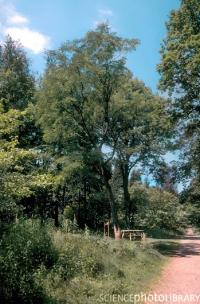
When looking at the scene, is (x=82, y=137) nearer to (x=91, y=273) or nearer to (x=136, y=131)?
(x=136, y=131)

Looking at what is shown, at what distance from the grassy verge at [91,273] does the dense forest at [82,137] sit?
82 millimetres

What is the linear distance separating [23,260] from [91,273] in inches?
102

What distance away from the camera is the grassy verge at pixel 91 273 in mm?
9656

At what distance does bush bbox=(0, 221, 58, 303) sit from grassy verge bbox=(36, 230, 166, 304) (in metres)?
0.39

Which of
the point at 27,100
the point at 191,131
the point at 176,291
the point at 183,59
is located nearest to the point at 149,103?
the point at 191,131

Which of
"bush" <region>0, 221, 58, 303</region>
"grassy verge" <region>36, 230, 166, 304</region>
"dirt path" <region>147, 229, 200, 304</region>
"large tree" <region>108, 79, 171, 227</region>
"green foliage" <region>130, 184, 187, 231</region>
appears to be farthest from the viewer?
"green foliage" <region>130, 184, 187, 231</region>

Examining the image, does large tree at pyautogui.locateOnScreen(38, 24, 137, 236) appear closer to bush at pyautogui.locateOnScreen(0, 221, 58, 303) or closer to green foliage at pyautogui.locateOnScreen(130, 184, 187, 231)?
bush at pyautogui.locateOnScreen(0, 221, 58, 303)

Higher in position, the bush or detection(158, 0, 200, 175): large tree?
detection(158, 0, 200, 175): large tree

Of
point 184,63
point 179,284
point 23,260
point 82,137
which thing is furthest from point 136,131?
point 23,260

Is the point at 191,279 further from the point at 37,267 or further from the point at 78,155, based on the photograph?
the point at 78,155

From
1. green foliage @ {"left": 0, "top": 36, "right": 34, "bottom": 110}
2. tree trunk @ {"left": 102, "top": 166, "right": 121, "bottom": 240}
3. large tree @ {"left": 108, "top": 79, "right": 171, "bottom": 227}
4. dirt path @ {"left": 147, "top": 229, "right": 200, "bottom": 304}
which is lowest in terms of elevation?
dirt path @ {"left": 147, "top": 229, "right": 200, "bottom": 304}

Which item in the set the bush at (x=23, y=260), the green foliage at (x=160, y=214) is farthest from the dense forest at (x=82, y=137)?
the green foliage at (x=160, y=214)

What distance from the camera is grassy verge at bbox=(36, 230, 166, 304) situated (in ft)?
31.7

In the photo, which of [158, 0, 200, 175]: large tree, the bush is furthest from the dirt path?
[158, 0, 200, 175]: large tree
